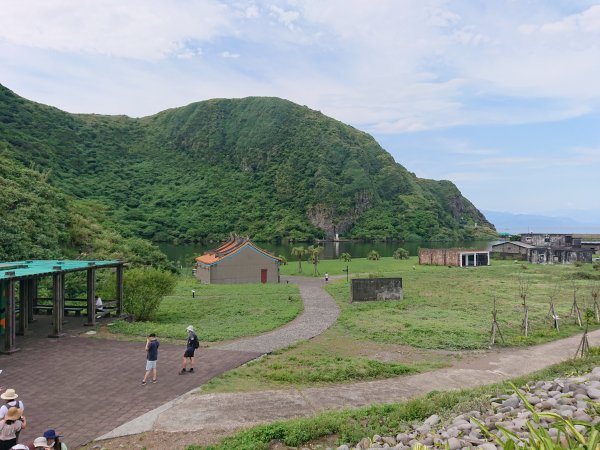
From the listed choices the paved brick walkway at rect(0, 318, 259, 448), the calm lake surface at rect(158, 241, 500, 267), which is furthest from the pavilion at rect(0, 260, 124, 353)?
the calm lake surface at rect(158, 241, 500, 267)

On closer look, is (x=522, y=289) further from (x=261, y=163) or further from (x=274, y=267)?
(x=261, y=163)

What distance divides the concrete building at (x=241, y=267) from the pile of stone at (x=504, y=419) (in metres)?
35.3

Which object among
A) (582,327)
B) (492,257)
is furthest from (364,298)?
(492,257)

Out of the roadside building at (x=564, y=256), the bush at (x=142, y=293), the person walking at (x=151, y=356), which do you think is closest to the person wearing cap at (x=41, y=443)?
the person walking at (x=151, y=356)

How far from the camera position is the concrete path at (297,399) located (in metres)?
9.34

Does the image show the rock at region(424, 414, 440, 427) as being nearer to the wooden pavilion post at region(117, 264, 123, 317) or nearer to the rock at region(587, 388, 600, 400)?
the rock at region(587, 388, 600, 400)

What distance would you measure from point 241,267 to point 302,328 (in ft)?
75.8

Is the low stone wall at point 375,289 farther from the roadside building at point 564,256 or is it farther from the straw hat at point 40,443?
the roadside building at point 564,256

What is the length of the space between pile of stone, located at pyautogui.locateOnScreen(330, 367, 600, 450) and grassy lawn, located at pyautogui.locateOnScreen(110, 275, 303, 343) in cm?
1123

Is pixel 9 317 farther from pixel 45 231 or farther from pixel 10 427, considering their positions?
pixel 45 231

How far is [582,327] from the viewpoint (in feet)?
68.6

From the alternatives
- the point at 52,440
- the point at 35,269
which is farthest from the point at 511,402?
the point at 35,269

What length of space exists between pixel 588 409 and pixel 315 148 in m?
180

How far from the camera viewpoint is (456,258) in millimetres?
57156
